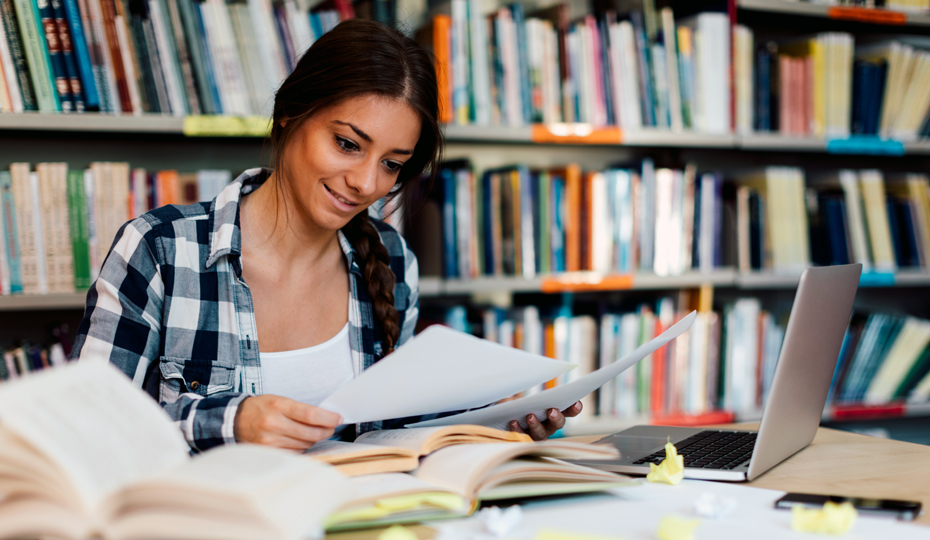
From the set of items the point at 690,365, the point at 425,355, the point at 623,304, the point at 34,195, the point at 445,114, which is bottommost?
the point at 690,365

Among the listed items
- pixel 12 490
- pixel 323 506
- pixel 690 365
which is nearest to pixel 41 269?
pixel 12 490

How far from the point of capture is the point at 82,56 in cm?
142

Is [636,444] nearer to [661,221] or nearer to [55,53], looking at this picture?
[661,221]

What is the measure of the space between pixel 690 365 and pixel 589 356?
300 mm

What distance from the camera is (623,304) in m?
2.05

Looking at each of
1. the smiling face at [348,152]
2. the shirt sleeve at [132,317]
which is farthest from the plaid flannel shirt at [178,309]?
the smiling face at [348,152]

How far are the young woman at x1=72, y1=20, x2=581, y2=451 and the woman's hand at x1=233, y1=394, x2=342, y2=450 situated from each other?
13cm

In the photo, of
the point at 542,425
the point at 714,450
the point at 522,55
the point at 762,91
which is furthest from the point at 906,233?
the point at 542,425

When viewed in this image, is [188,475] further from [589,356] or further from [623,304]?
[623,304]

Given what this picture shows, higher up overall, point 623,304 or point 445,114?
point 445,114

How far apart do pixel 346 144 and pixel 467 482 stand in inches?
22.8

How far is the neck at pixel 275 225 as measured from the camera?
3.74 feet

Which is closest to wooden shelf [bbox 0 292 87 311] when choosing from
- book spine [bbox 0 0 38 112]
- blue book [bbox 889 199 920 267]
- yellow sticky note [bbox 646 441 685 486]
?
book spine [bbox 0 0 38 112]

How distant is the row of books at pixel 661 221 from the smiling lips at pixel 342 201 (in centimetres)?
67
